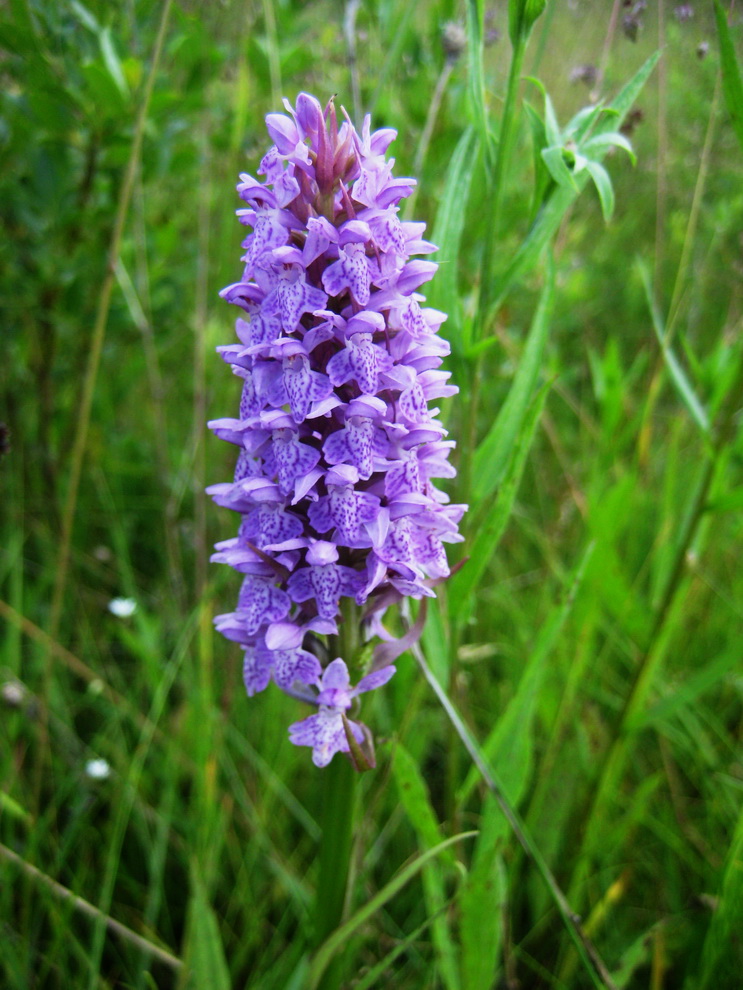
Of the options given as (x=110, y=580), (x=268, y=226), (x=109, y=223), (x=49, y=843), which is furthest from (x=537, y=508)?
(x=268, y=226)

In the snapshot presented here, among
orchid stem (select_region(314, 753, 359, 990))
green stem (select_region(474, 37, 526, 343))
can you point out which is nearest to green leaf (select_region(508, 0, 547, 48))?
green stem (select_region(474, 37, 526, 343))

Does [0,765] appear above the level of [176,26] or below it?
below

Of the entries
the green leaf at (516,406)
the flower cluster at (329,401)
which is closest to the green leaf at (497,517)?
the green leaf at (516,406)

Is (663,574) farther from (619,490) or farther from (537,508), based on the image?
(537,508)

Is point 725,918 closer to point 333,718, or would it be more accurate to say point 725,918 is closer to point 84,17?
point 333,718

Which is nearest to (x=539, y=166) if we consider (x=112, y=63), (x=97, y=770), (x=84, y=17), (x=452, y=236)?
(x=452, y=236)

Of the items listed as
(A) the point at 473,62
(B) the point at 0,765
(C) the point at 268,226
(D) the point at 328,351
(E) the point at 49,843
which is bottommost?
(E) the point at 49,843
